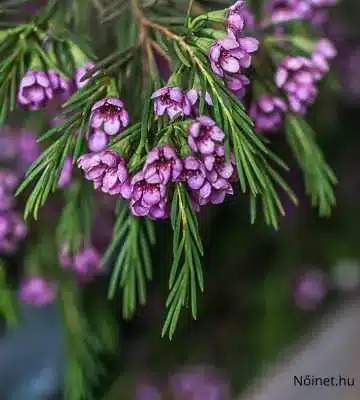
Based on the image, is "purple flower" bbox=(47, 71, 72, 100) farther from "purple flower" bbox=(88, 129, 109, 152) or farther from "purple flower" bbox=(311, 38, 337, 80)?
"purple flower" bbox=(311, 38, 337, 80)

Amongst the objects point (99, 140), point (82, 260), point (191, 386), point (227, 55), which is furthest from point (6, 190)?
point (191, 386)

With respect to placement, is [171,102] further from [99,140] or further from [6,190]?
[6,190]

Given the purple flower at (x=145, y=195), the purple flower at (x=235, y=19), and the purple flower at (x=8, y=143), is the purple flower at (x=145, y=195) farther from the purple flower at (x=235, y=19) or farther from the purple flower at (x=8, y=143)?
the purple flower at (x=8, y=143)

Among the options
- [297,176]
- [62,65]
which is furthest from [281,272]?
[62,65]

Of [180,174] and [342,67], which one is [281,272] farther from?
[180,174]

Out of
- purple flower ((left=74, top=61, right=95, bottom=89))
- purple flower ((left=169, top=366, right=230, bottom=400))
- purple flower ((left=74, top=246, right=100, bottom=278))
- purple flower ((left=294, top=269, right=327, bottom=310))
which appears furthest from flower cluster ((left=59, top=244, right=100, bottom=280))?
purple flower ((left=294, top=269, right=327, bottom=310))

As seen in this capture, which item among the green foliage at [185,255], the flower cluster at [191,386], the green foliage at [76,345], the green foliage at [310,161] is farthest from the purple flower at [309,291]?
the green foliage at [185,255]

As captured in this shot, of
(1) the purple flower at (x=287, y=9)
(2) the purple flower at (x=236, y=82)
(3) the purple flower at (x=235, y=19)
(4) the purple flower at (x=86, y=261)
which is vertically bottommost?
(4) the purple flower at (x=86, y=261)
